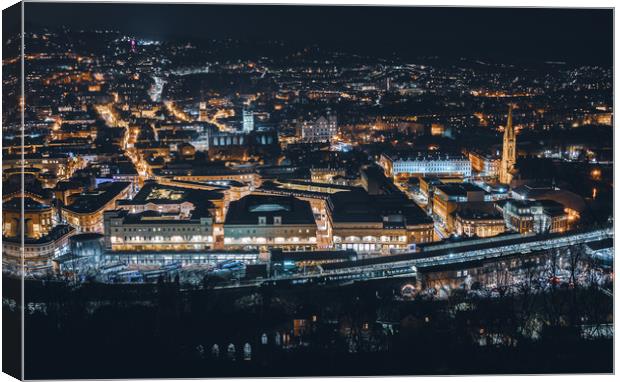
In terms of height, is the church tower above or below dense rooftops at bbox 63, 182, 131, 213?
above

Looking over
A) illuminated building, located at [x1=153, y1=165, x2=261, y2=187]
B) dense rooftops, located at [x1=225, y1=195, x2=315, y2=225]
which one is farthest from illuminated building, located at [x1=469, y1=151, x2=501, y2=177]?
illuminated building, located at [x1=153, y1=165, x2=261, y2=187]

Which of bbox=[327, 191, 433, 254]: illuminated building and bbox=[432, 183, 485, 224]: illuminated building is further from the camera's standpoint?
bbox=[432, 183, 485, 224]: illuminated building

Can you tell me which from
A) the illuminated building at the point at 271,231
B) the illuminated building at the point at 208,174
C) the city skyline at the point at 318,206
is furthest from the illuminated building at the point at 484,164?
the illuminated building at the point at 271,231

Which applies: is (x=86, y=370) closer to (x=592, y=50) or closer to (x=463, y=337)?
(x=463, y=337)

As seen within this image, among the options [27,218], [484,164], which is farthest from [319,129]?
[27,218]

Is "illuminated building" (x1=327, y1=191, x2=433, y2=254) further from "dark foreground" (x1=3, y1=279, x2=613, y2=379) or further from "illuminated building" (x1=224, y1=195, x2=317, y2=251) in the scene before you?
"dark foreground" (x1=3, y1=279, x2=613, y2=379)

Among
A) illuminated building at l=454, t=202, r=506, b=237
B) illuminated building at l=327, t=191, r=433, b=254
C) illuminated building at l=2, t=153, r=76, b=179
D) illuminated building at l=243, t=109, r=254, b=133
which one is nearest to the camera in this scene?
illuminated building at l=327, t=191, r=433, b=254

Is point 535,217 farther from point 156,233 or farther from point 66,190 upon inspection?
point 66,190

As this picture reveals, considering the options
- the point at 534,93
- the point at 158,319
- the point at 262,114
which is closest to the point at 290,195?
the point at 262,114
